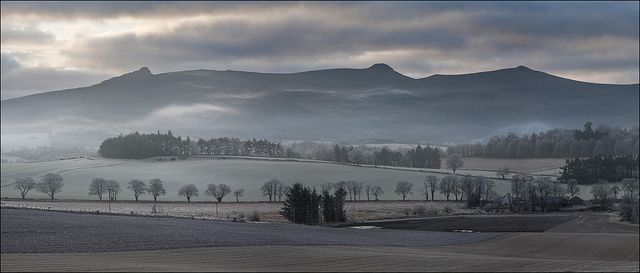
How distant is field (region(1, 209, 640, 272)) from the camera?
43.1 meters

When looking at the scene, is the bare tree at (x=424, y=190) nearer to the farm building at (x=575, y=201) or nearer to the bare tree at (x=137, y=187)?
the farm building at (x=575, y=201)

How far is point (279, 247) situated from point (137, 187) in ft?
227

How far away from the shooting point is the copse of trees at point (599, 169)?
418 ft

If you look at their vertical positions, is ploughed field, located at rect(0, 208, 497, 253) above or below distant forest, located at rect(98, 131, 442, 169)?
below

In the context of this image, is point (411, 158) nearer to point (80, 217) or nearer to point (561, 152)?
point (561, 152)

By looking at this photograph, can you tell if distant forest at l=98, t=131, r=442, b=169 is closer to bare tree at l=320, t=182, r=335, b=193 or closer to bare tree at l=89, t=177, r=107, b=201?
bare tree at l=89, t=177, r=107, b=201

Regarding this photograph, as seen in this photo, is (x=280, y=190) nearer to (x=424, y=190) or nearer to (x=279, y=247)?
(x=424, y=190)

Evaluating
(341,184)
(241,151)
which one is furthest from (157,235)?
(241,151)

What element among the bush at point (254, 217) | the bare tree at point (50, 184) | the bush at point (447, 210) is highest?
the bare tree at point (50, 184)

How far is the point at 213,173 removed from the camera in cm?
13625

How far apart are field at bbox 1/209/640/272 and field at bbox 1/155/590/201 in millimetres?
45992

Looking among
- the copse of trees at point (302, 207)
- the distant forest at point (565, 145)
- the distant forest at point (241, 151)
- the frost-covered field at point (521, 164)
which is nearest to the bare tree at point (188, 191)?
the distant forest at point (241, 151)

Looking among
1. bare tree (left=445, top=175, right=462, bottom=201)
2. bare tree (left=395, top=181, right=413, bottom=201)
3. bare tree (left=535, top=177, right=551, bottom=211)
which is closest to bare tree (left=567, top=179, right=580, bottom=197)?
bare tree (left=535, top=177, right=551, bottom=211)

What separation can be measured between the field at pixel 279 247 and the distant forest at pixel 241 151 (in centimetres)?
7659
